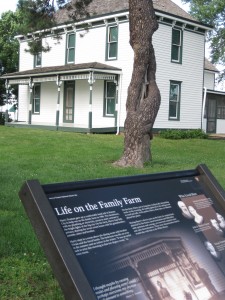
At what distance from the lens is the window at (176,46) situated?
26.3 meters

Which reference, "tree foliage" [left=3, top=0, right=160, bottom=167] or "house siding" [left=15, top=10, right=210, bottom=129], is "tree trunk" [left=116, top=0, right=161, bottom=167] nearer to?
"tree foliage" [left=3, top=0, right=160, bottom=167]

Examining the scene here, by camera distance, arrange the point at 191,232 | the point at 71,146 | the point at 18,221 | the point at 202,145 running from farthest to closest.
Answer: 1. the point at 202,145
2. the point at 71,146
3. the point at 18,221
4. the point at 191,232

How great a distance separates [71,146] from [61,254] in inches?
552

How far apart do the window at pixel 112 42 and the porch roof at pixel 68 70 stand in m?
A: 0.73

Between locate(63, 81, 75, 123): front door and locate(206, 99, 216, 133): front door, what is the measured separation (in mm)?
8400

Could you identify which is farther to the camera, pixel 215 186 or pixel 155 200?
pixel 215 186

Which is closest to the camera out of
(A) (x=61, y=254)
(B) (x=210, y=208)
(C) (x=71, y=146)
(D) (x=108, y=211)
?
(A) (x=61, y=254)

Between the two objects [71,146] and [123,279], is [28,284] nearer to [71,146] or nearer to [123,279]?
[123,279]

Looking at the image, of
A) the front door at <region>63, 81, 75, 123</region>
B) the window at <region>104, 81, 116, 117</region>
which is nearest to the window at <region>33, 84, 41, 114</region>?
the front door at <region>63, 81, 75, 123</region>

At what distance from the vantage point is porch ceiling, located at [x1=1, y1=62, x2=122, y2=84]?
24734 mm

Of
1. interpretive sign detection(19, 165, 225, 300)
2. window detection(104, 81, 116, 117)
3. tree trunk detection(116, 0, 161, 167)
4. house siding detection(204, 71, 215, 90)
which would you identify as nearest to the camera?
interpretive sign detection(19, 165, 225, 300)

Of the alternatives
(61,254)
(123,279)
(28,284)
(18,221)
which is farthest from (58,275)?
(18,221)

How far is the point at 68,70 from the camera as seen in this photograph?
25734mm

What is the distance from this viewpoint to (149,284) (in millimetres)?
2803
